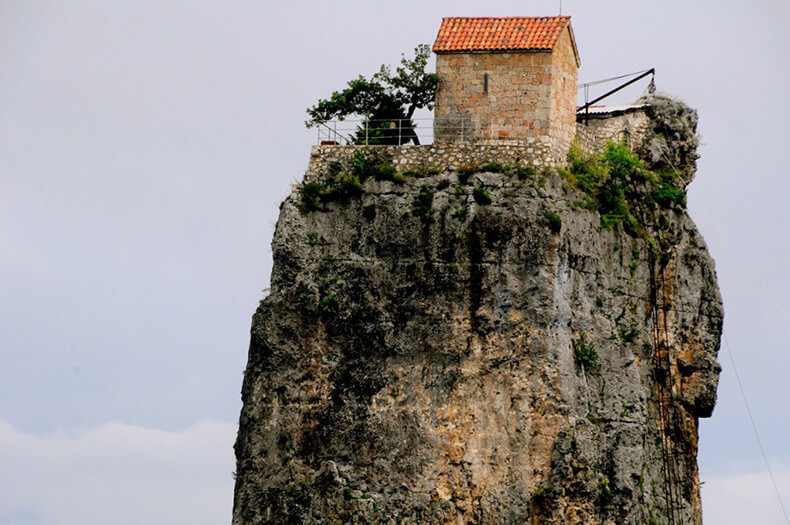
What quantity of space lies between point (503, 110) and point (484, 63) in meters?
1.40

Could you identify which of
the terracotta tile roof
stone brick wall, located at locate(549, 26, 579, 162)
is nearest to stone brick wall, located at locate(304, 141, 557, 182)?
stone brick wall, located at locate(549, 26, 579, 162)

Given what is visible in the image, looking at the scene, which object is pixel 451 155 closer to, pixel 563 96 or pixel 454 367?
pixel 563 96

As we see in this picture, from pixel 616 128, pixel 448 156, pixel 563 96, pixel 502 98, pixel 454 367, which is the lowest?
pixel 454 367

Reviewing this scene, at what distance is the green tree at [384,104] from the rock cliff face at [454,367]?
Answer: 1.96m

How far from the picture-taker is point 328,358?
174 feet

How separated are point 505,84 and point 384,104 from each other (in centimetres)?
373

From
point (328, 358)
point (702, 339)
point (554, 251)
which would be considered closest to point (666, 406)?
point (702, 339)

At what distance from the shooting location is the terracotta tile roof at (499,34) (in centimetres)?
5434

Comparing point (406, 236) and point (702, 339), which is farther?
point (702, 339)

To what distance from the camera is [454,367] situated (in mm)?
51969

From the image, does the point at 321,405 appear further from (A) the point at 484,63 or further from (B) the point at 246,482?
(A) the point at 484,63

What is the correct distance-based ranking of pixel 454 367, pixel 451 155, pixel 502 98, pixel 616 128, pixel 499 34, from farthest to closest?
pixel 616 128, pixel 499 34, pixel 502 98, pixel 451 155, pixel 454 367

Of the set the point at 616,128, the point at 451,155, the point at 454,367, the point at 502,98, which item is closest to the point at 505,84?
the point at 502,98

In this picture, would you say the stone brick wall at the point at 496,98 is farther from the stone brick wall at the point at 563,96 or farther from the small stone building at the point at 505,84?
the stone brick wall at the point at 563,96
